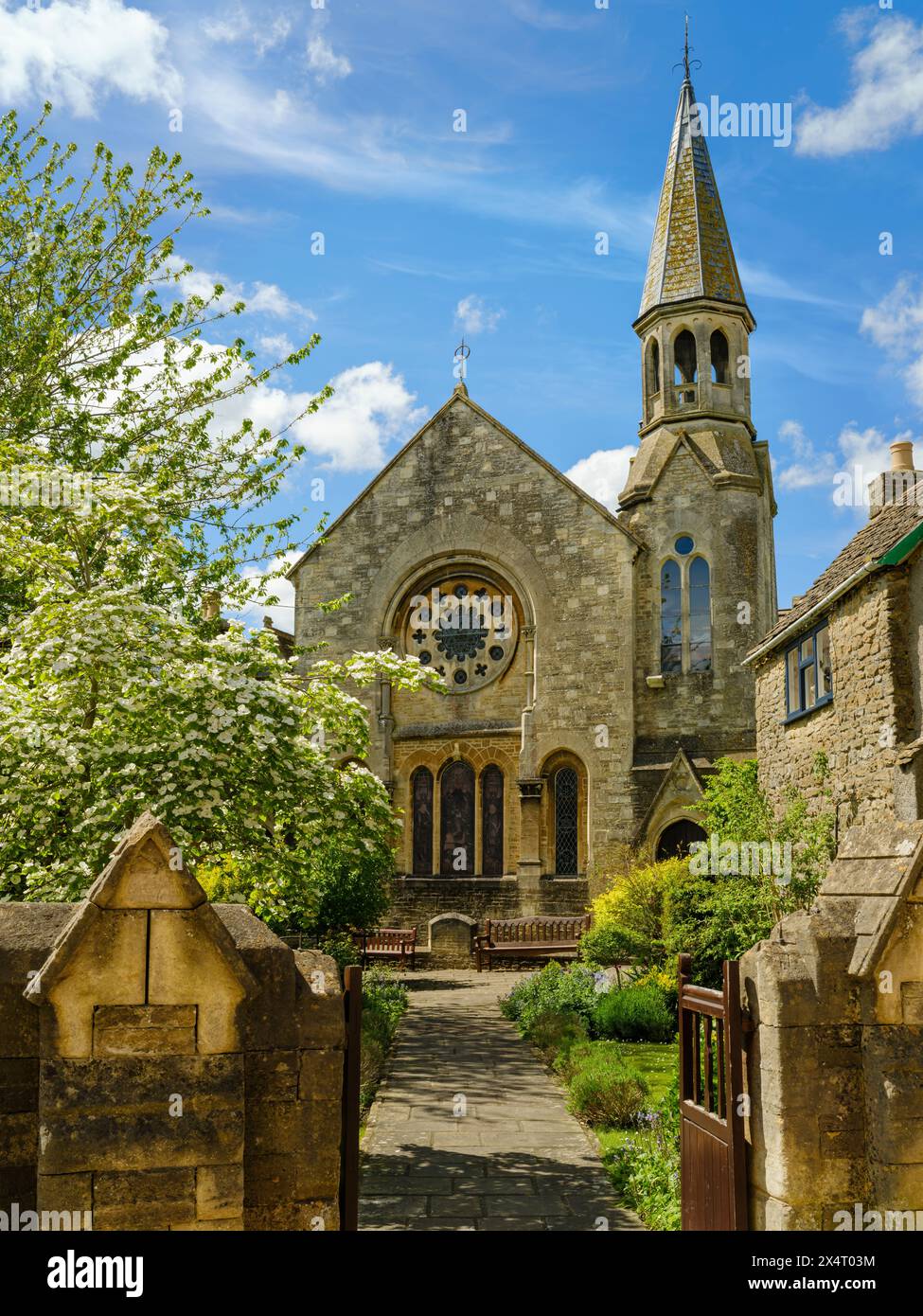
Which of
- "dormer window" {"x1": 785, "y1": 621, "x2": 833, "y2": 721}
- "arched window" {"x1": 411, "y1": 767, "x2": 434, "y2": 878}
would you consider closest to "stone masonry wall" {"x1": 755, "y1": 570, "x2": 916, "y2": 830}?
"dormer window" {"x1": 785, "y1": 621, "x2": 833, "y2": 721}

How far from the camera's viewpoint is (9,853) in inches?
352

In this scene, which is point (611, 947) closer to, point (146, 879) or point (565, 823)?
point (565, 823)

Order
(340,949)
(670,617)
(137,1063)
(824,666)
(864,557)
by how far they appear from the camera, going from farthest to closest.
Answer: (670,617), (340,949), (824,666), (864,557), (137,1063)

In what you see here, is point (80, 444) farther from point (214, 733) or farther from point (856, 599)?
point (856, 599)

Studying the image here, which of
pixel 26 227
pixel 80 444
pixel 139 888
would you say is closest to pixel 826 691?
pixel 80 444

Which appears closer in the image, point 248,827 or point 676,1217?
point 676,1217

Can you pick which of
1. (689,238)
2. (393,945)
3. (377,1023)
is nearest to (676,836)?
(393,945)

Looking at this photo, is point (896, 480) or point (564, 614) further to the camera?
point (564, 614)

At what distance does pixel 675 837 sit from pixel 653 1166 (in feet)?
53.3

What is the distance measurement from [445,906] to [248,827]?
16.6 m

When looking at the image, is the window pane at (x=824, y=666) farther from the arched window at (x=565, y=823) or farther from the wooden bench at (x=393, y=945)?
the wooden bench at (x=393, y=945)

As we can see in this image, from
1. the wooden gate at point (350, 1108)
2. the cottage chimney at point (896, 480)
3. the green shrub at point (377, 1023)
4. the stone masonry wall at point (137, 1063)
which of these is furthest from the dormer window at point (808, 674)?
the stone masonry wall at point (137, 1063)

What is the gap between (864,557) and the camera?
15312 mm

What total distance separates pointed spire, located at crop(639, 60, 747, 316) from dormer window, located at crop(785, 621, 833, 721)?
12.9 meters
